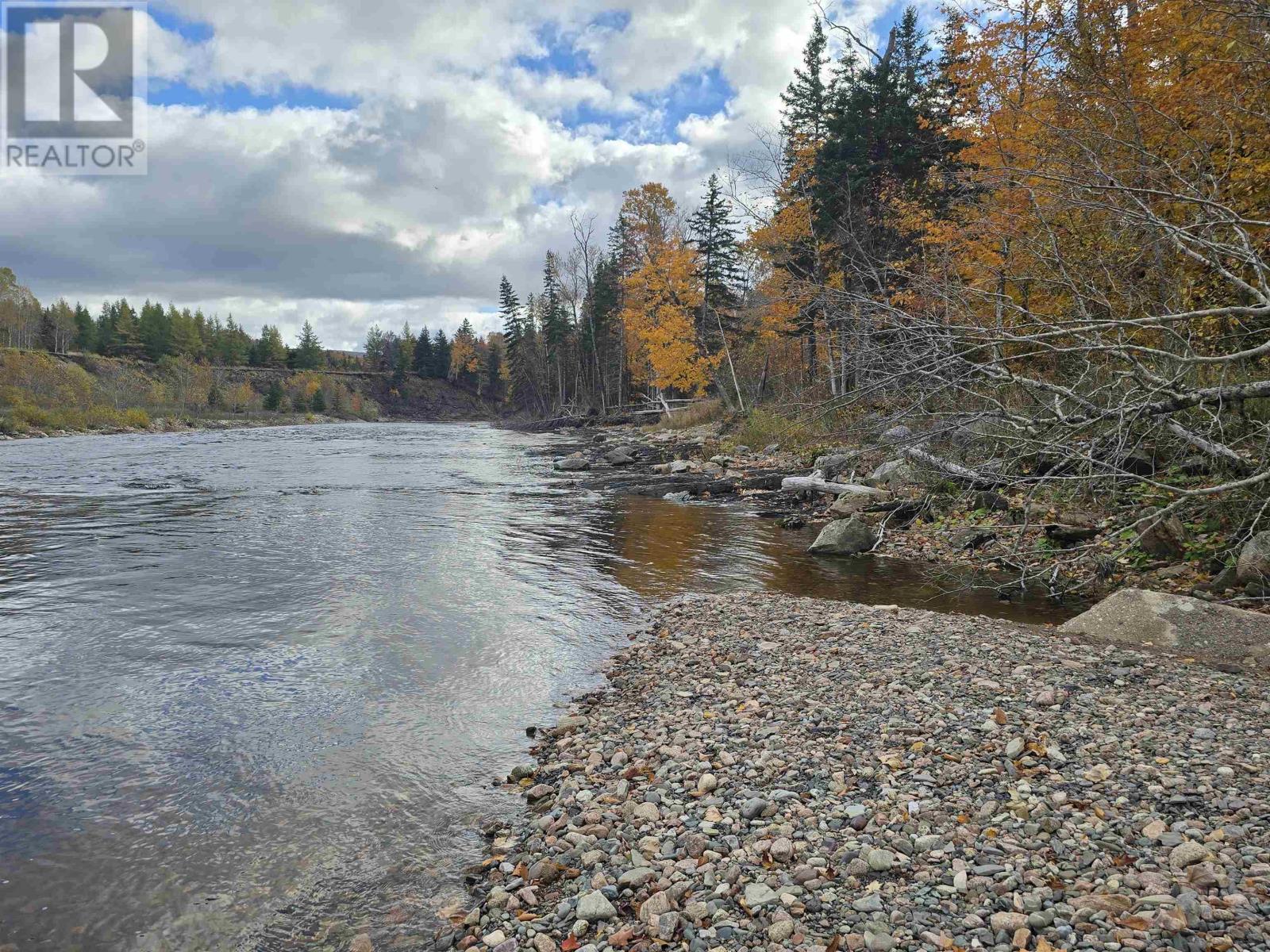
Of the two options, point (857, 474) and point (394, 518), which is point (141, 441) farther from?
point (857, 474)

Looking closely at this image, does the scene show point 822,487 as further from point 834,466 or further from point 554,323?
point 554,323

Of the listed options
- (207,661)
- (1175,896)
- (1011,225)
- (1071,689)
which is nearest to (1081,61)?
(1011,225)

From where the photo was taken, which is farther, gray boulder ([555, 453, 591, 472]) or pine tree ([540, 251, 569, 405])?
pine tree ([540, 251, 569, 405])

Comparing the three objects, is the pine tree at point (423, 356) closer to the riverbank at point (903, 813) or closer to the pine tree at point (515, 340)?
the pine tree at point (515, 340)

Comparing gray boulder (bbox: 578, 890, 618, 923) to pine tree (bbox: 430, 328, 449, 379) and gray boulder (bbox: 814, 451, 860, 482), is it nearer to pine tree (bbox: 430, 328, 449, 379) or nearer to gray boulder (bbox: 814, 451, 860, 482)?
gray boulder (bbox: 814, 451, 860, 482)

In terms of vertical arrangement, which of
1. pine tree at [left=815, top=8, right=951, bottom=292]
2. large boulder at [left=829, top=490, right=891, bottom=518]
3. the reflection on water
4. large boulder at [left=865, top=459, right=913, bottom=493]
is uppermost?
pine tree at [left=815, top=8, right=951, bottom=292]

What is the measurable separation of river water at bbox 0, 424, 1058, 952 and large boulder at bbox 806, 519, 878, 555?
0.37 m

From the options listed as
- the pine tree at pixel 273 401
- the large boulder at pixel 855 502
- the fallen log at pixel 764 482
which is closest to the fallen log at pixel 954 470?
the large boulder at pixel 855 502

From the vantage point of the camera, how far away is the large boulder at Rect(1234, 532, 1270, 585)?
281 inches

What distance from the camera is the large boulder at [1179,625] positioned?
5.89 m

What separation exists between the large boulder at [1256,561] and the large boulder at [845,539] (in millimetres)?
5062

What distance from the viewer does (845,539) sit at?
12.0 metres

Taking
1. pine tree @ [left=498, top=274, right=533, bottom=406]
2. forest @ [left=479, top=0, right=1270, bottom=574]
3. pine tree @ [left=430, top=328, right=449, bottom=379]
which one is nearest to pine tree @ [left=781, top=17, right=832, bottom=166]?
forest @ [left=479, top=0, right=1270, bottom=574]

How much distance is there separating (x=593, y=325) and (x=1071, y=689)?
178 ft
